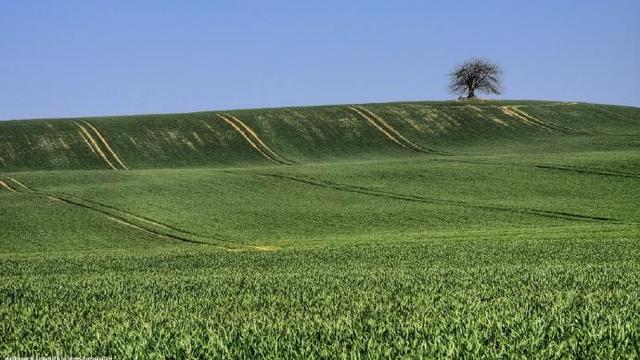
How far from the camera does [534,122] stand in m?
89.0

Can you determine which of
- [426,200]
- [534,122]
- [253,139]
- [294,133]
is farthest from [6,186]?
[534,122]

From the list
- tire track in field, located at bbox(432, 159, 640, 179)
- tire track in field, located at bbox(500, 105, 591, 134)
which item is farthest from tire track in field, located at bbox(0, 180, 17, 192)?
tire track in field, located at bbox(500, 105, 591, 134)

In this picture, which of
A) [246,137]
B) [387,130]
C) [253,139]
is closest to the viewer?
[253,139]

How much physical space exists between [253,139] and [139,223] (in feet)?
133

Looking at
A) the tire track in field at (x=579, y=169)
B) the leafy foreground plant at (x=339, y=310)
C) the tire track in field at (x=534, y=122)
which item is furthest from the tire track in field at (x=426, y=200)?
the tire track in field at (x=534, y=122)

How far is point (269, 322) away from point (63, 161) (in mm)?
68393

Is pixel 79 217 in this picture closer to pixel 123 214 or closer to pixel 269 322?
pixel 123 214

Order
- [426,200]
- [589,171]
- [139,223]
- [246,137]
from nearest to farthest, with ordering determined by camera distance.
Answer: [139,223]
[426,200]
[589,171]
[246,137]

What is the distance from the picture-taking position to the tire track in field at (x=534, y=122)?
280 ft

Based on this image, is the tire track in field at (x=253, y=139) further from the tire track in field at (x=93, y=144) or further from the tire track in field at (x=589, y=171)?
the tire track in field at (x=589, y=171)

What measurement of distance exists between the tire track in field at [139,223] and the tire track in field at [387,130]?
3837 cm

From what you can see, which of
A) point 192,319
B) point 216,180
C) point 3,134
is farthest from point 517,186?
point 3,134

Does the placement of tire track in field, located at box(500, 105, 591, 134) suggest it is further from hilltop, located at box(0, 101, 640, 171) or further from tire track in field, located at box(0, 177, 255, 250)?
tire track in field, located at box(0, 177, 255, 250)

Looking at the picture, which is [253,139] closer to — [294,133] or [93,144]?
[294,133]
